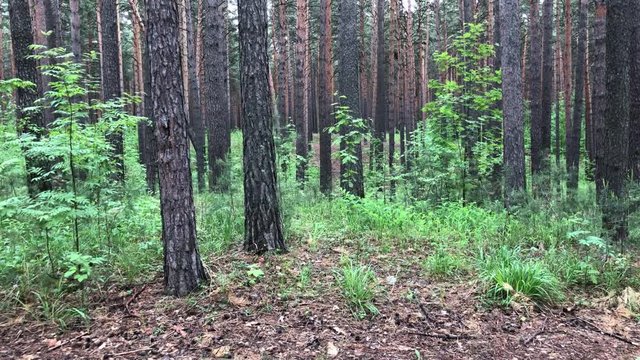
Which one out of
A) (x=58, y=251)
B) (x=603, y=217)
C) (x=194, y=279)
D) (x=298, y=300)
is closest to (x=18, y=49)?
(x=58, y=251)

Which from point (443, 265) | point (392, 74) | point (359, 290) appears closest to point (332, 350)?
point (359, 290)

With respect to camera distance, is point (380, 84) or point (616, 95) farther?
point (380, 84)

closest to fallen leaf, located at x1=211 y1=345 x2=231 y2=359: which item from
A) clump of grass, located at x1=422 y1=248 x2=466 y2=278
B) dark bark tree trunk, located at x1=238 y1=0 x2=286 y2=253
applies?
dark bark tree trunk, located at x1=238 y1=0 x2=286 y2=253

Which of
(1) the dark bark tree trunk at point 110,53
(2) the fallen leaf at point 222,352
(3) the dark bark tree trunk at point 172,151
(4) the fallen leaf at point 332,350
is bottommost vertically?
(4) the fallen leaf at point 332,350

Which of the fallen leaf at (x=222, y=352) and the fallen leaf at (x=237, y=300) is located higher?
the fallen leaf at (x=237, y=300)

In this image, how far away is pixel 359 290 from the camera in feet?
14.4

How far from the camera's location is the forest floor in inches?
145

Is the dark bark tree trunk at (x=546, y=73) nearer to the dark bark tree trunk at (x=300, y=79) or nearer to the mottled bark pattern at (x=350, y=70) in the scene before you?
the mottled bark pattern at (x=350, y=70)

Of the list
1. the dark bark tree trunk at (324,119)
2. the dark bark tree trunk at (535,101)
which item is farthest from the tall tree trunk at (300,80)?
the dark bark tree trunk at (535,101)

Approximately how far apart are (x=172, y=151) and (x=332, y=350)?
2.52 m

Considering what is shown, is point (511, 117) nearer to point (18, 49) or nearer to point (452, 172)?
point (452, 172)

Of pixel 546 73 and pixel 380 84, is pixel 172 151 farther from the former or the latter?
pixel 380 84

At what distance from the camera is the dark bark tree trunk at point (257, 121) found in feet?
17.4

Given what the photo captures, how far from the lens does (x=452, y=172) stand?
9648mm
